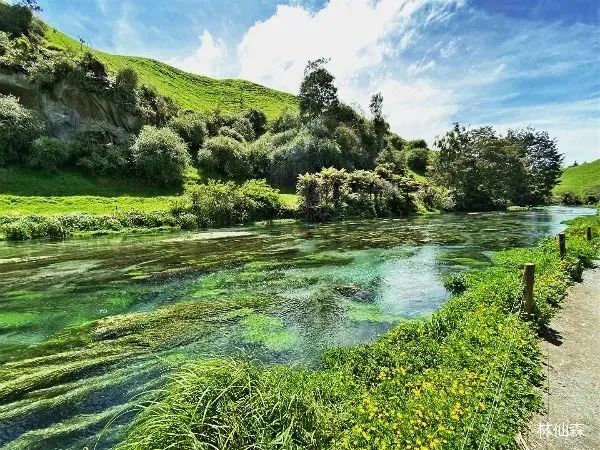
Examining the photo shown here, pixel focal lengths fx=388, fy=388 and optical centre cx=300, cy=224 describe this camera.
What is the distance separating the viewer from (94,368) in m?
12.2

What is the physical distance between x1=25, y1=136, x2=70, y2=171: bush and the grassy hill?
14001cm

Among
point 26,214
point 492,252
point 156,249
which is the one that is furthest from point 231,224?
point 492,252

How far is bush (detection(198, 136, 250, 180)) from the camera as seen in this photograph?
76438 mm

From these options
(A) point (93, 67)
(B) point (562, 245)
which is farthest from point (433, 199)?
(A) point (93, 67)

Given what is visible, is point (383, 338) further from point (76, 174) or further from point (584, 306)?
point (76, 174)

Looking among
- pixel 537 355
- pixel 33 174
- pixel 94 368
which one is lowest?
pixel 94 368

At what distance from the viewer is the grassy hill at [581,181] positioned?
5048 inches

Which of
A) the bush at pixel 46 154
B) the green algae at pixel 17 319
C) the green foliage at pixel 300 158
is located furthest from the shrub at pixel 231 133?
the green algae at pixel 17 319

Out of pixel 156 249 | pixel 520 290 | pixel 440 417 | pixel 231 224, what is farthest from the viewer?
pixel 231 224

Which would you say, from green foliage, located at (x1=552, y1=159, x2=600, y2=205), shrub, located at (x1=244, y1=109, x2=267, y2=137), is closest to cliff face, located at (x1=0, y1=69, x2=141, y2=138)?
shrub, located at (x1=244, y1=109, x2=267, y2=137)

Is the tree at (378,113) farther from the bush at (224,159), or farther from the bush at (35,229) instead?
the bush at (35,229)

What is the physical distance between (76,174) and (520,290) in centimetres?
6392

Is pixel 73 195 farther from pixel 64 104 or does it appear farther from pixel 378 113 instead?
pixel 378 113

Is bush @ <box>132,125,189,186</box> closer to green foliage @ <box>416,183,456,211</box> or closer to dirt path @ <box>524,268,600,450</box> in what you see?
green foliage @ <box>416,183,456,211</box>
